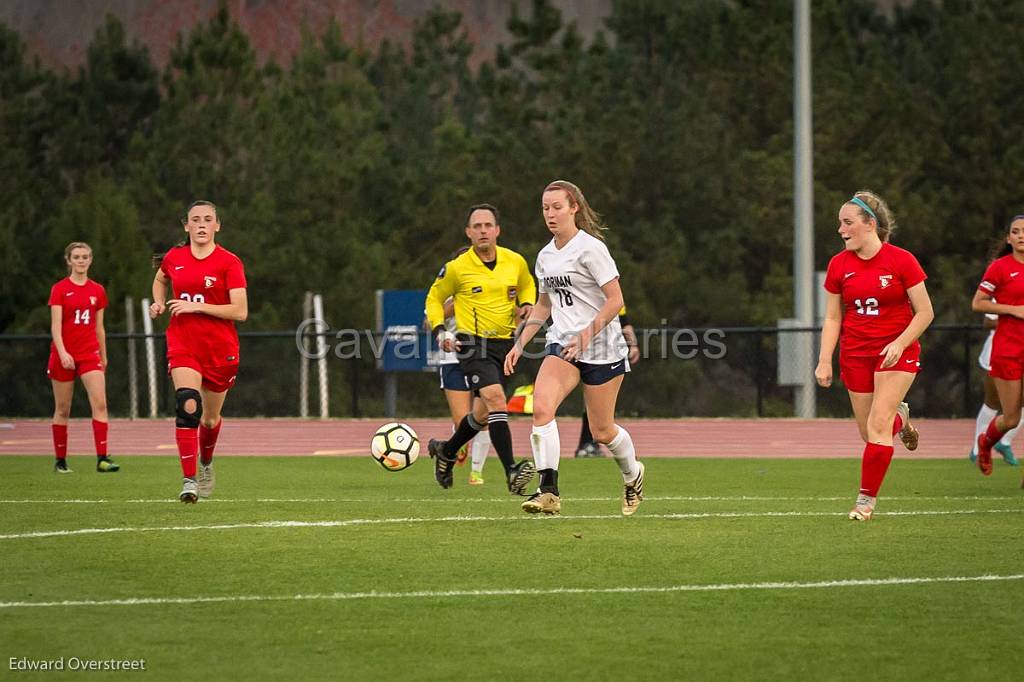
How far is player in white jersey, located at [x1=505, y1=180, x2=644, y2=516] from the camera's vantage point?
10086mm

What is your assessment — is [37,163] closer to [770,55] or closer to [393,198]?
[393,198]

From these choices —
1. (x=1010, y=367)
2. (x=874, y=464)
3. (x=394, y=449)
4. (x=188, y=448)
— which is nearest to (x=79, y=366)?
(x=394, y=449)

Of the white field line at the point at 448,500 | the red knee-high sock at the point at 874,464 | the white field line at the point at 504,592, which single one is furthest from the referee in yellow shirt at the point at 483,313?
the white field line at the point at 504,592

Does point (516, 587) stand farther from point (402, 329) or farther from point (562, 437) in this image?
point (402, 329)

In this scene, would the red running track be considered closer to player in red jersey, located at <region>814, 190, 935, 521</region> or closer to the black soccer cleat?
the black soccer cleat

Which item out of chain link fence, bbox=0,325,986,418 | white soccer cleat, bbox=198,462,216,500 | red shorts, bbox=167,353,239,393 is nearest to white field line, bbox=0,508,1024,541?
red shorts, bbox=167,353,239,393

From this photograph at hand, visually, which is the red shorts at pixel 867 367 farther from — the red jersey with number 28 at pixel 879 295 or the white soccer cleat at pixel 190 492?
the white soccer cleat at pixel 190 492

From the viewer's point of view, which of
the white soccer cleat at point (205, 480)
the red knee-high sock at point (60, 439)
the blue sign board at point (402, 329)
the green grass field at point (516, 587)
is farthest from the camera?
the blue sign board at point (402, 329)

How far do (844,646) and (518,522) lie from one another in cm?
418

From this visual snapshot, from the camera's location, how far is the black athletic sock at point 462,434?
13.0m

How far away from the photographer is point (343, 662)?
232 inches

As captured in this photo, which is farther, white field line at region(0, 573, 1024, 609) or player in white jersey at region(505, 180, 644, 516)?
player in white jersey at region(505, 180, 644, 516)

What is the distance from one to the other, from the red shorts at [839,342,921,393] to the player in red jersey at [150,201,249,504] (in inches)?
160

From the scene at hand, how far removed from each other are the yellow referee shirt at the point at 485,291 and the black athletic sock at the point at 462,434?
69cm
